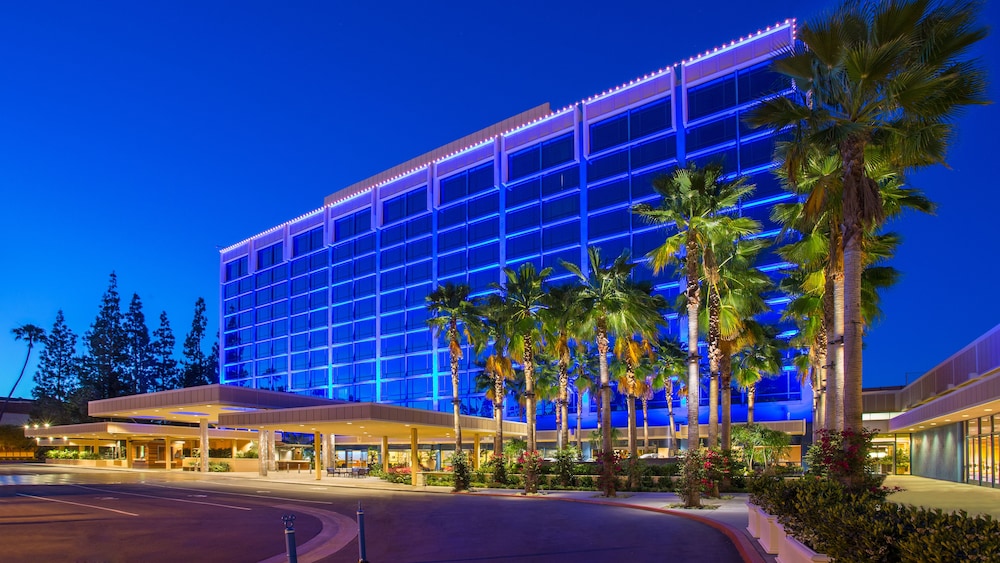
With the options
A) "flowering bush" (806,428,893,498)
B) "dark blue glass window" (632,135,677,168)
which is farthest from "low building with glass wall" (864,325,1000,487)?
"dark blue glass window" (632,135,677,168)

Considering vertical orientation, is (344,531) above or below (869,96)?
below

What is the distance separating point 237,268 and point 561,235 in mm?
65873

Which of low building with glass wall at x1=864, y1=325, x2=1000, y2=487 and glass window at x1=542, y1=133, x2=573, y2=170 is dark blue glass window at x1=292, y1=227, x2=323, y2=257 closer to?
glass window at x1=542, y1=133, x2=573, y2=170

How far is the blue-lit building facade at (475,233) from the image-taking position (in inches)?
2793

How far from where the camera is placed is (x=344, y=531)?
826 inches

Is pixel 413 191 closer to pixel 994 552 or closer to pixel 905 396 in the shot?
pixel 905 396

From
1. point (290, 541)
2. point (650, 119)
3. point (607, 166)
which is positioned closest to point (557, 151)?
point (607, 166)

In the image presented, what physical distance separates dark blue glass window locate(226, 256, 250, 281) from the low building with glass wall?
95.4 metres

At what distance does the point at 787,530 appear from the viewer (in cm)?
1256

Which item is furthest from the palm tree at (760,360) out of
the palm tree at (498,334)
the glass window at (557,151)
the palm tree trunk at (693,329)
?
the glass window at (557,151)

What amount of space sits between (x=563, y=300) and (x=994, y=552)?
110ft

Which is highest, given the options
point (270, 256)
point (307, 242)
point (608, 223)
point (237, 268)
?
point (307, 242)

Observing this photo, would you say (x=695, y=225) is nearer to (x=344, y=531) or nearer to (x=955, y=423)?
(x=344, y=531)

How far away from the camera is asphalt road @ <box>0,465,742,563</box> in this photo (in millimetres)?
16156
